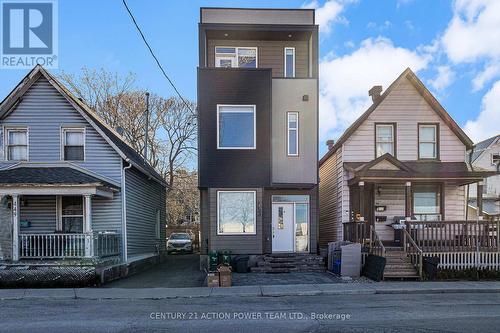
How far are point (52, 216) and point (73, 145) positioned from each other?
9.10 ft

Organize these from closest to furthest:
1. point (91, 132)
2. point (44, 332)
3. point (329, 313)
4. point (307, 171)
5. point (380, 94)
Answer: point (44, 332) → point (329, 313) → point (91, 132) → point (307, 171) → point (380, 94)

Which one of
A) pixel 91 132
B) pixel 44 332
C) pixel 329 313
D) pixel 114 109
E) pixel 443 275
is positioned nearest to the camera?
pixel 44 332

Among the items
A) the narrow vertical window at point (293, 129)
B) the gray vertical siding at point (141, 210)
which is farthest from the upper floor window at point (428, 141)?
the gray vertical siding at point (141, 210)

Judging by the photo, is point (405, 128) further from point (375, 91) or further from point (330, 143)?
point (330, 143)

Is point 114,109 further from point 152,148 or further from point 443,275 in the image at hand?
point 443,275

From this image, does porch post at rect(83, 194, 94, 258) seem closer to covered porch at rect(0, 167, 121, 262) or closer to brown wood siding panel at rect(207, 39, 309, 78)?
covered porch at rect(0, 167, 121, 262)

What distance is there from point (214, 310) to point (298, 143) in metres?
9.20

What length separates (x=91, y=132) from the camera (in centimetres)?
1614

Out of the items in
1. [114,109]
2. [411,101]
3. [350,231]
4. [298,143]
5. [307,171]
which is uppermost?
[114,109]

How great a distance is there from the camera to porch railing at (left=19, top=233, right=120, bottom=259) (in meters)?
14.0

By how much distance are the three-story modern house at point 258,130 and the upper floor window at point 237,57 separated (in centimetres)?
4

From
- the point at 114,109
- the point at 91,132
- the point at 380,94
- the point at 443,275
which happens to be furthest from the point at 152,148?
the point at 443,275

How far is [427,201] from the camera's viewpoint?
1758cm

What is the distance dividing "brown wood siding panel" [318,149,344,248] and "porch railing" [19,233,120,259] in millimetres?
9361
